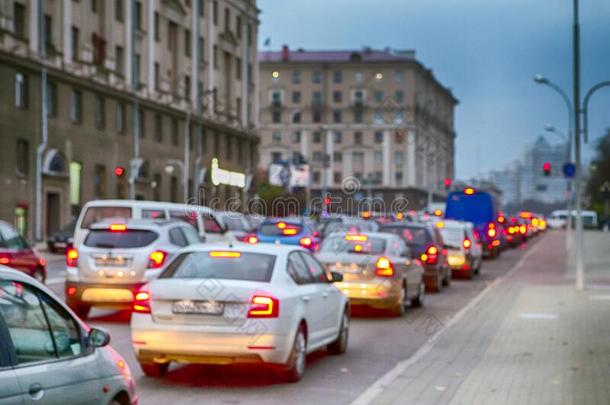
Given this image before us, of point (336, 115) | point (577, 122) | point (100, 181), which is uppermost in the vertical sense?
point (336, 115)

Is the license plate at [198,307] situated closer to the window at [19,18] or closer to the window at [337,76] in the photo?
the window at [19,18]

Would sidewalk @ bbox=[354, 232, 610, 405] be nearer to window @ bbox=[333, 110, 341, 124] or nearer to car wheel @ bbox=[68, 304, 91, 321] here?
car wheel @ bbox=[68, 304, 91, 321]

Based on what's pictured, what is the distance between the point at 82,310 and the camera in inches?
703

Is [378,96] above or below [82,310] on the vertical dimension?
above

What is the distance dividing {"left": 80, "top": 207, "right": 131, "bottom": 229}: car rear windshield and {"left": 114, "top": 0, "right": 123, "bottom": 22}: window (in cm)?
3588

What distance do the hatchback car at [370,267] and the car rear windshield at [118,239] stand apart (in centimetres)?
313

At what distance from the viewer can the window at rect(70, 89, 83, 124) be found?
5159 centimetres

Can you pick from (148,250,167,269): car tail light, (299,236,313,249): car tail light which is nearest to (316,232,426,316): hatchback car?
(148,250,167,269): car tail light

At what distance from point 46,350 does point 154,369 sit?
576 cm

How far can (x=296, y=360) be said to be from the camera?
37.8 feet

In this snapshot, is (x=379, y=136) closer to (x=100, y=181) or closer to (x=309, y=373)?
(x=100, y=181)

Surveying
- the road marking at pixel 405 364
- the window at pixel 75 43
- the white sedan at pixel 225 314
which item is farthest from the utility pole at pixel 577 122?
the window at pixel 75 43

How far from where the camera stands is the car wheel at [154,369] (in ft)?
38.0

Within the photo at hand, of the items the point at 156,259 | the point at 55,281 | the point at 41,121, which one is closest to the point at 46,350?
the point at 156,259
